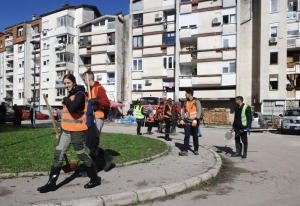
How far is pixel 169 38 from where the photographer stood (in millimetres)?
35438

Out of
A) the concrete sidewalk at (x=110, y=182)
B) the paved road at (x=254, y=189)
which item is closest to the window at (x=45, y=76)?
the concrete sidewalk at (x=110, y=182)

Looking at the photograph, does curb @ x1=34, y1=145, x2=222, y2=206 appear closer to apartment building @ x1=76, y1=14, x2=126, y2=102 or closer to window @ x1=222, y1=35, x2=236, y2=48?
window @ x1=222, y1=35, x2=236, y2=48

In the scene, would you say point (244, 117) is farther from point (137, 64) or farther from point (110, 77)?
point (110, 77)

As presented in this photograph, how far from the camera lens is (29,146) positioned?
833cm

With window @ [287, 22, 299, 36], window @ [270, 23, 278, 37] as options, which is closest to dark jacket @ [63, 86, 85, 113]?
window @ [270, 23, 278, 37]

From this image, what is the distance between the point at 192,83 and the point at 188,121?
83.9 ft

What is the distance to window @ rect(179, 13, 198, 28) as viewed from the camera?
3353 centimetres

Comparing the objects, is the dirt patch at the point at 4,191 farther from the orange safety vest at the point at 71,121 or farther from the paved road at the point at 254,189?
A: the paved road at the point at 254,189

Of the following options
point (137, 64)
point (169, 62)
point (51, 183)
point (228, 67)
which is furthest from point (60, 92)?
point (51, 183)

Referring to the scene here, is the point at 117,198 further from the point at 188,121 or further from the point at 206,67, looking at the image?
the point at 206,67

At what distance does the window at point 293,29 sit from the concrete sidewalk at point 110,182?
92.5 ft

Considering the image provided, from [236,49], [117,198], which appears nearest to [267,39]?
[236,49]

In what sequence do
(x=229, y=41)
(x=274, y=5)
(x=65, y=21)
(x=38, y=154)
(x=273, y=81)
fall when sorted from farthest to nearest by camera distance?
(x=65, y=21) → (x=229, y=41) → (x=274, y=5) → (x=273, y=81) → (x=38, y=154)

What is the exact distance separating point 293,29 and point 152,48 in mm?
17148
